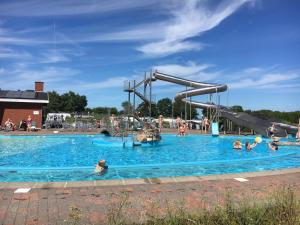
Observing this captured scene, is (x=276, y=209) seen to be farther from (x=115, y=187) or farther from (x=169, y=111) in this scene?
(x=169, y=111)

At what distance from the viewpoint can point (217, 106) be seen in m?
30.9

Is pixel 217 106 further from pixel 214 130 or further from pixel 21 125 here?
pixel 21 125

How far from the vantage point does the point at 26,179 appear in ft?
27.5

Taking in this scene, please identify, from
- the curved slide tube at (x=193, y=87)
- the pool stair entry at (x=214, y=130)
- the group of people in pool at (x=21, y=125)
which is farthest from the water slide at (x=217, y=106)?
the group of people in pool at (x=21, y=125)

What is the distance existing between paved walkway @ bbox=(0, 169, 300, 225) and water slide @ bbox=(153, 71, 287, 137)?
66.4ft

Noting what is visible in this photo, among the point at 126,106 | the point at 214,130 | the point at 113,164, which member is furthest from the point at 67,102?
the point at 113,164

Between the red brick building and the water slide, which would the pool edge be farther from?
the red brick building

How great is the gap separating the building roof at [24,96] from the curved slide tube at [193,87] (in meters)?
9.45

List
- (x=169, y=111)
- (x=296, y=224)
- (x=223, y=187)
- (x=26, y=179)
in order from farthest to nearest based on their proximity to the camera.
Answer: (x=169, y=111), (x=26, y=179), (x=223, y=187), (x=296, y=224)

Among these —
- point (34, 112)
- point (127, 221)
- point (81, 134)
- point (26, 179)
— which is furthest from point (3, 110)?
point (127, 221)

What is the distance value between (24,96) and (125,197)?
27.0 m

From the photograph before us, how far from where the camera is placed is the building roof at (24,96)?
29.0 m

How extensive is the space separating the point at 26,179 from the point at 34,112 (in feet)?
72.3

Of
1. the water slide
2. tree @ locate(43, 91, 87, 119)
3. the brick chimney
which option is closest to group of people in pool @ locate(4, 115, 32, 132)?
the brick chimney
